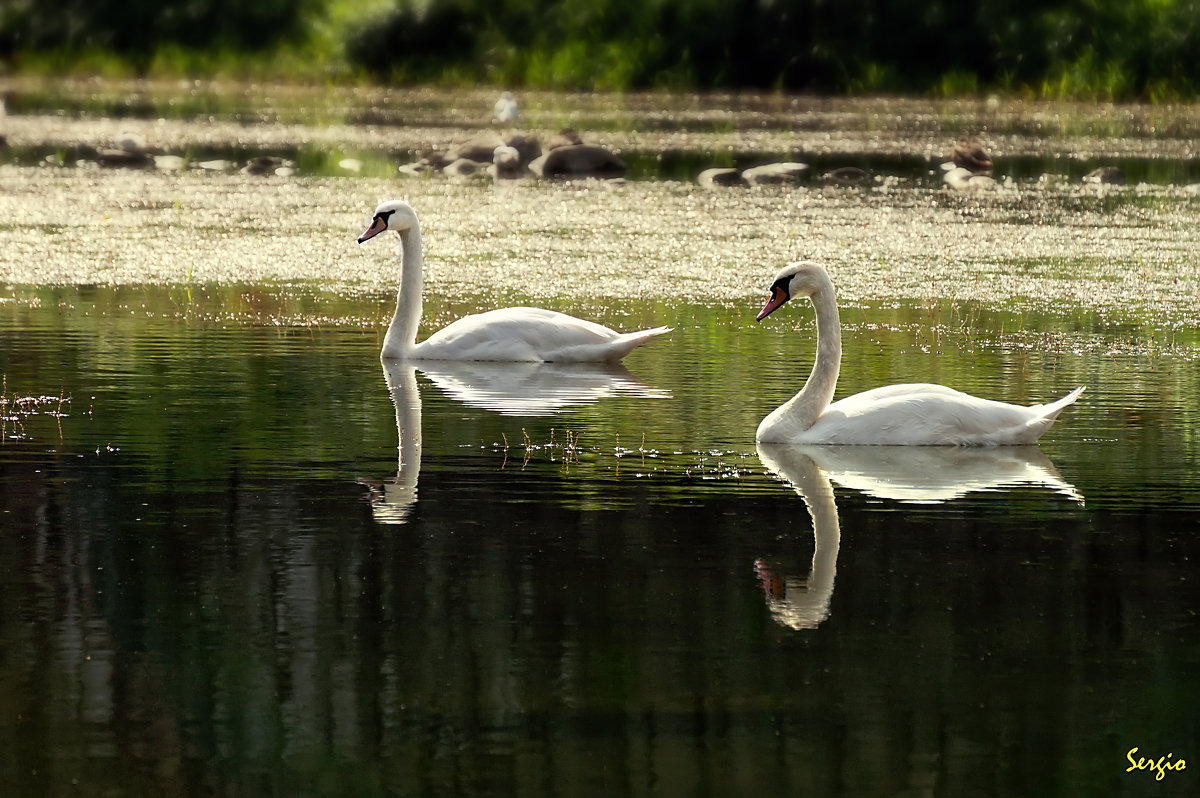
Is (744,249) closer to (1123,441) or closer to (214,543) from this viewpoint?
(1123,441)

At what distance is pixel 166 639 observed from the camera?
6.38 meters

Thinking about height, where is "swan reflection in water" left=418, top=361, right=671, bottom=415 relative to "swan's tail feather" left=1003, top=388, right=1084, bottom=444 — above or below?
below

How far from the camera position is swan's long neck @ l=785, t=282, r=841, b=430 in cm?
1027

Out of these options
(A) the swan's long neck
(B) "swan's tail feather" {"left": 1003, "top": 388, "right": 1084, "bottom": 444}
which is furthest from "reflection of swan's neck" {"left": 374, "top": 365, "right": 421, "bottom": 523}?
(B) "swan's tail feather" {"left": 1003, "top": 388, "right": 1084, "bottom": 444}

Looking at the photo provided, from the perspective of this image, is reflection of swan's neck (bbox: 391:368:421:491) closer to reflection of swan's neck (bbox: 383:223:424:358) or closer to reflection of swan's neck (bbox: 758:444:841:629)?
reflection of swan's neck (bbox: 383:223:424:358)

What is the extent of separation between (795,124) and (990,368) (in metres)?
31.3

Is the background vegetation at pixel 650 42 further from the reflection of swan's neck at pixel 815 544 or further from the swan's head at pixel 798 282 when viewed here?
the reflection of swan's neck at pixel 815 544

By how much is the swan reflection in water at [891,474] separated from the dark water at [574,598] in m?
0.03

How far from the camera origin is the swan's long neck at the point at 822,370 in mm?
10273

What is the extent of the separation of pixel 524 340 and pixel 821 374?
133 inches

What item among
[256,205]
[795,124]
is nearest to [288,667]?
[256,205]

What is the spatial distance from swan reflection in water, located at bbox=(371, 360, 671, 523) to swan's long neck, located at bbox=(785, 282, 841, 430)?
140 centimetres

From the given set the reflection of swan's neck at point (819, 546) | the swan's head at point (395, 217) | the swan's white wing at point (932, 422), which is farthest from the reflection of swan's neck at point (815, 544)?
the swan's head at point (395, 217)
